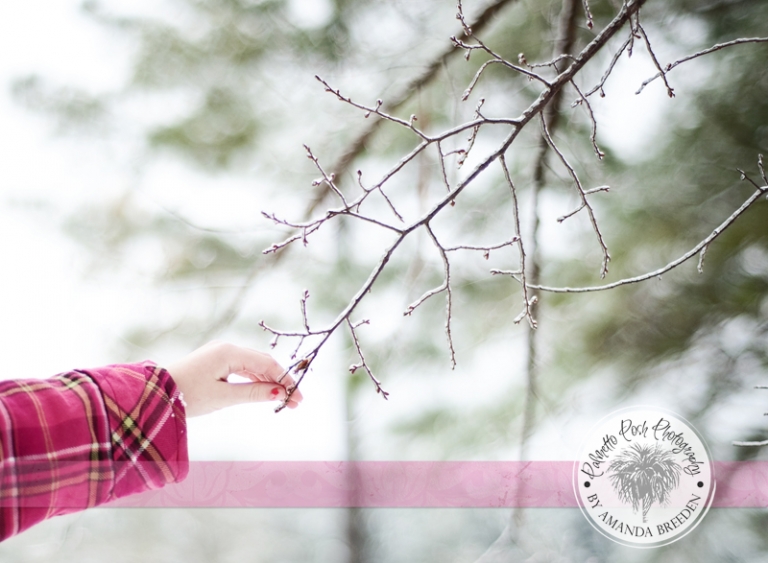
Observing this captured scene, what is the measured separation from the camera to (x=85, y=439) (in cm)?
45

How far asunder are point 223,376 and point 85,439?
136 millimetres

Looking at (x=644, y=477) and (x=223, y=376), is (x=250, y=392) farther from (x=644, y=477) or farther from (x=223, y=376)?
(x=644, y=477)

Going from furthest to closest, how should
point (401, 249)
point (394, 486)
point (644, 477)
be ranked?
point (401, 249) → point (394, 486) → point (644, 477)

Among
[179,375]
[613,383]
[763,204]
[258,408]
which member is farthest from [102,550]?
[763,204]

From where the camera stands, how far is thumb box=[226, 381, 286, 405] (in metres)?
0.54

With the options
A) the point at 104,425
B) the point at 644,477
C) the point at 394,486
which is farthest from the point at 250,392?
the point at 644,477

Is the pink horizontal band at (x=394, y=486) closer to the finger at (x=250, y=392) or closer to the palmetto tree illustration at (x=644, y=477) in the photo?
the palmetto tree illustration at (x=644, y=477)

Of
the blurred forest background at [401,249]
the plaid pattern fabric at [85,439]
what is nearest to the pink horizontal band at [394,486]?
the blurred forest background at [401,249]

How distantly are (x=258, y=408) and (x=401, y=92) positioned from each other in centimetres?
59

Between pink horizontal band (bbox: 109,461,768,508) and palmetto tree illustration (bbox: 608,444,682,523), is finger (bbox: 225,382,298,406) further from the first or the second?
palmetto tree illustration (bbox: 608,444,682,523)

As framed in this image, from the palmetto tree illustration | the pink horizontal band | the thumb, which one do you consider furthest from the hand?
the palmetto tree illustration

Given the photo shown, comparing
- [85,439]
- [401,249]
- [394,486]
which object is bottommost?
[394,486]

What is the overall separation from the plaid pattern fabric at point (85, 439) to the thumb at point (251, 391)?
0.05 meters

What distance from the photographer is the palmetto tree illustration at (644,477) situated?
62 cm
